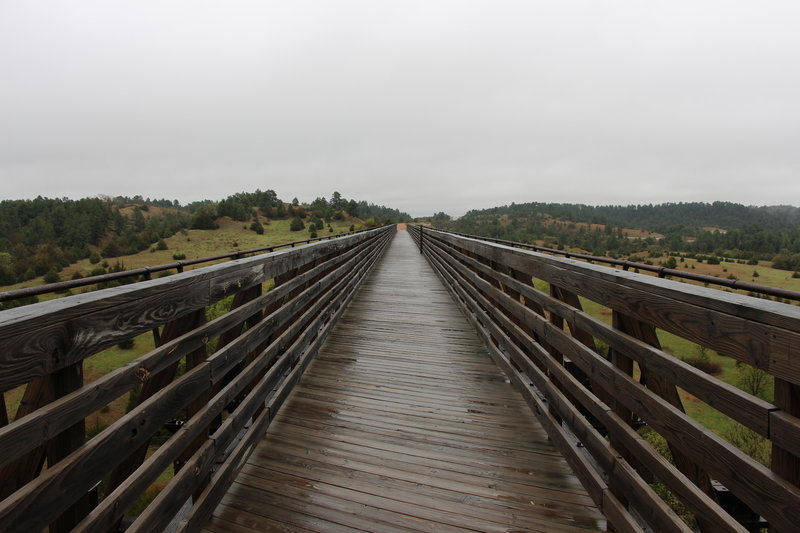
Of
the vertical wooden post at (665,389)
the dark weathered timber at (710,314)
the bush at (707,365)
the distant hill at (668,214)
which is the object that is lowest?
the bush at (707,365)

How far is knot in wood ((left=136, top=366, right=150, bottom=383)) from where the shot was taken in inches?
55.3

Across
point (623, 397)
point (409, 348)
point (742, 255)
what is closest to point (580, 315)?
point (623, 397)

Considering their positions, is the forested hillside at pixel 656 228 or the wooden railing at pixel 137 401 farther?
the forested hillside at pixel 656 228

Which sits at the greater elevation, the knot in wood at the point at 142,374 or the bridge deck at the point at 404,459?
the knot in wood at the point at 142,374

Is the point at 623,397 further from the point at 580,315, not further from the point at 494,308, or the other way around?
the point at 494,308

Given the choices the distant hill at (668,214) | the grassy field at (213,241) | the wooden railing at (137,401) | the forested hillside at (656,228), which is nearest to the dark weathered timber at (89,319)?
the wooden railing at (137,401)

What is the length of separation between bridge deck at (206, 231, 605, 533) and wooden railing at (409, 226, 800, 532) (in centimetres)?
23

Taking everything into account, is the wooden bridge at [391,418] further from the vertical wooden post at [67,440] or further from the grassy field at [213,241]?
the grassy field at [213,241]

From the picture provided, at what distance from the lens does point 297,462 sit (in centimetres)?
231

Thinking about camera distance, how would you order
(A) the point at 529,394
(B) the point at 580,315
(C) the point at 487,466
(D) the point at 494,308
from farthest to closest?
1. (D) the point at 494,308
2. (A) the point at 529,394
3. (C) the point at 487,466
4. (B) the point at 580,315

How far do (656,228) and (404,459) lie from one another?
15899 cm

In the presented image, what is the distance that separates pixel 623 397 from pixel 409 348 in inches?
111

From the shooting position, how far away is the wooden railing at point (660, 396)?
1006mm

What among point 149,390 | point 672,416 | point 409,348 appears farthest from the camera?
point 409,348
